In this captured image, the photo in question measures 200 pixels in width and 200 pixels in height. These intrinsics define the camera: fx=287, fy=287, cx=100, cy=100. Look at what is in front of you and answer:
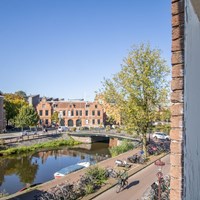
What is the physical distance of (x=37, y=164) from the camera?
91.4 feet

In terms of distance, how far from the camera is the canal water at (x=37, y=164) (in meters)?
21.6

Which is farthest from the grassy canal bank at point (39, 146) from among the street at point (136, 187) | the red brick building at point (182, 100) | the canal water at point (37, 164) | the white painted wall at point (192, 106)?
the red brick building at point (182, 100)

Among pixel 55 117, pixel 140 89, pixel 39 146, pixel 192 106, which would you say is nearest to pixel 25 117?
pixel 39 146

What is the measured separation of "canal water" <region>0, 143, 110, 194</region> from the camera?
70.8 feet

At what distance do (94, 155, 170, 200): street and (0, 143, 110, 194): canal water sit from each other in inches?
253

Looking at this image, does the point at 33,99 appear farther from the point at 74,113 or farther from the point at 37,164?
the point at 37,164

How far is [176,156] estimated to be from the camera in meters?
2.31

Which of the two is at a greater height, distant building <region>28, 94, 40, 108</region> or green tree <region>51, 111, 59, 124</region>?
distant building <region>28, 94, 40, 108</region>

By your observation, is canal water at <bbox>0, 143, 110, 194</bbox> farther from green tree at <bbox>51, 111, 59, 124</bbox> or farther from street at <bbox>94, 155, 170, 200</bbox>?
green tree at <bbox>51, 111, 59, 124</bbox>

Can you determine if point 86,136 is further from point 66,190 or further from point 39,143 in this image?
point 66,190

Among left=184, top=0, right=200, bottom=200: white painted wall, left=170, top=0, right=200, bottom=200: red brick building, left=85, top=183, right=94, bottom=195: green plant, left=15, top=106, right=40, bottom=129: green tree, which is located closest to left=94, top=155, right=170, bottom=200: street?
left=85, top=183, right=94, bottom=195: green plant

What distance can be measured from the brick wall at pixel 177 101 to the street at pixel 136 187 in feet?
33.7

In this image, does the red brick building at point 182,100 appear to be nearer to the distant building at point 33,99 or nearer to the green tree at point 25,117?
the green tree at point 25,117

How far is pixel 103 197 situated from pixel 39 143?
2691 cm
